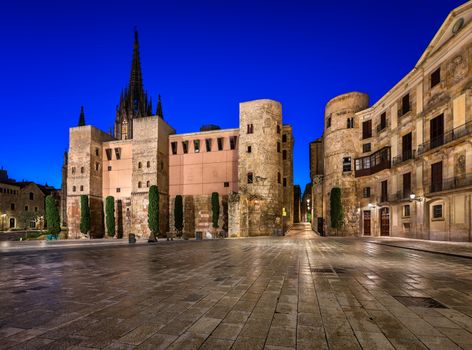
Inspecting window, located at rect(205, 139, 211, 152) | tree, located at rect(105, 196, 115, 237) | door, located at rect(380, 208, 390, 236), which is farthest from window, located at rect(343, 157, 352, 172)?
tree, located at rect(105, 196, 115, 237)

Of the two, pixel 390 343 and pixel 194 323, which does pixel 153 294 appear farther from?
pixel 390 343

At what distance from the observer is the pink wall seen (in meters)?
35.5

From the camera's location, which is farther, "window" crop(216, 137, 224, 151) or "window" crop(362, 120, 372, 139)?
"window" crop(216, 137, 224, 151)

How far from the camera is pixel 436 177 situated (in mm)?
21062

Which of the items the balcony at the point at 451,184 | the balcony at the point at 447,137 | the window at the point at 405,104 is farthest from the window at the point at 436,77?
the balcony at the point at 451,184

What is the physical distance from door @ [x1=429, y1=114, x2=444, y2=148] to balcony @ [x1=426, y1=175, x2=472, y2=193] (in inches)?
108

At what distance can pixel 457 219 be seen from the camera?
19.1 meters

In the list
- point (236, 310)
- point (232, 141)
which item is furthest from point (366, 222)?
point (236, 310)

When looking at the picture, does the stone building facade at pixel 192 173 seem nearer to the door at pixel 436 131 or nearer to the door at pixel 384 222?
the door at pixel 384 222

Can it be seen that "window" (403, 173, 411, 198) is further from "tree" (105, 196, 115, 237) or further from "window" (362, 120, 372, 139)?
"tree" (105, 196, 115, 237)

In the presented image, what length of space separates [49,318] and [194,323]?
211 centimetres

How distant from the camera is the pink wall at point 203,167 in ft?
116

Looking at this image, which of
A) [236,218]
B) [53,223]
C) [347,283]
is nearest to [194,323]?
[347,283]

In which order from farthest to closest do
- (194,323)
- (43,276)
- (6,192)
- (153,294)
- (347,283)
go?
(6,192) → (43,276) → (347,283) → (153,294) → (194,323)
